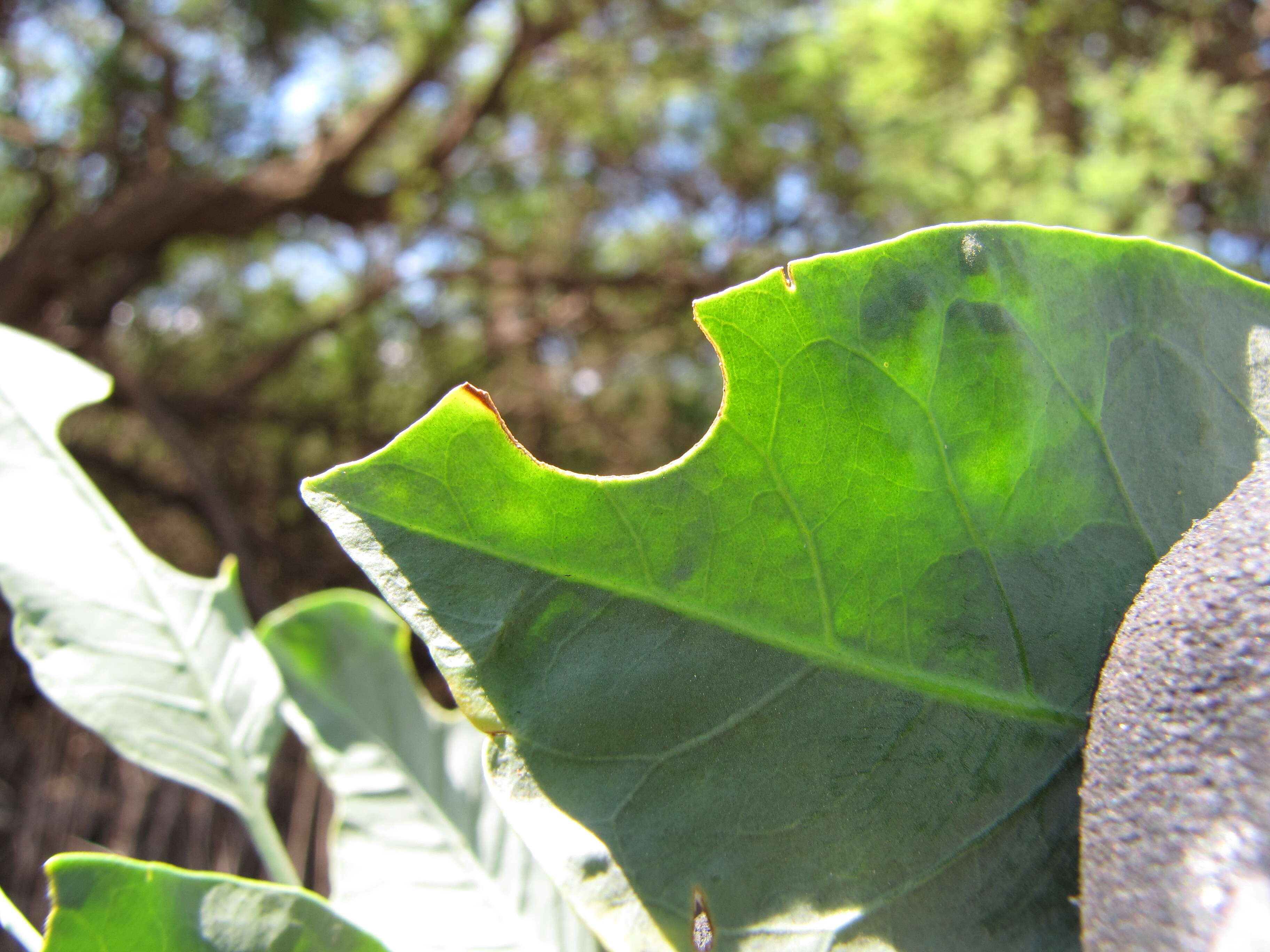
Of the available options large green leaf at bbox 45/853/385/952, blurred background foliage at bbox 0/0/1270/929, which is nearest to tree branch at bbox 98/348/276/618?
blurred background foliage at bbox 0/0/1270/929

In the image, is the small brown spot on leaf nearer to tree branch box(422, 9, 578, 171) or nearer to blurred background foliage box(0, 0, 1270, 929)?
blurred background foliage box(0, 0, 1270, 929)

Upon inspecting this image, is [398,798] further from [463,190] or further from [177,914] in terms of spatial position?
[463,190]

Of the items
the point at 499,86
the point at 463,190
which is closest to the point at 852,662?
the point at 499,86

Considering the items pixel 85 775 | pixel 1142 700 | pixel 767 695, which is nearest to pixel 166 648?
pixel 767 695

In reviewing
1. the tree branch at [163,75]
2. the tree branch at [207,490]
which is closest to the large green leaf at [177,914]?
the tree branch at [207,490]

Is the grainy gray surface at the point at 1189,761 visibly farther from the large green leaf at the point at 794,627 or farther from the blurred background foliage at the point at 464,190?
the blurred background foliage at the point at 464,190

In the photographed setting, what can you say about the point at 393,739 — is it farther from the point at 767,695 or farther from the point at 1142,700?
the point at 1142,700
